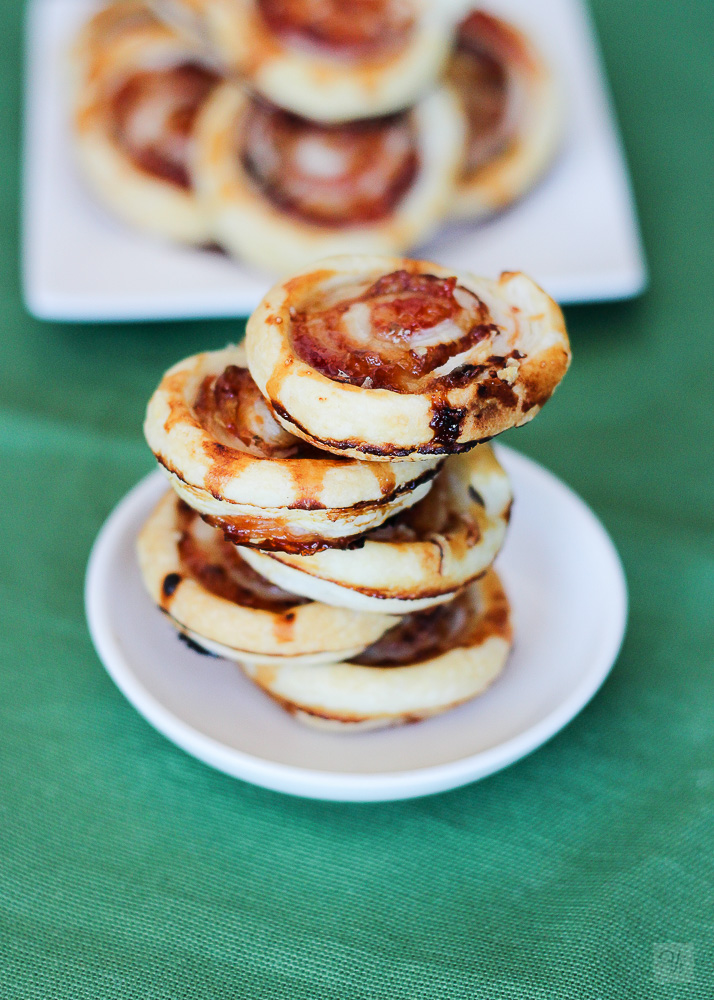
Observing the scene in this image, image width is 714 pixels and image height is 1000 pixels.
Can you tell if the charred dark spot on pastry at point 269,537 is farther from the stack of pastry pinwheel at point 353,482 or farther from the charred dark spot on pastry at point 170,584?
the charred dark spot on pastry at point 170,584

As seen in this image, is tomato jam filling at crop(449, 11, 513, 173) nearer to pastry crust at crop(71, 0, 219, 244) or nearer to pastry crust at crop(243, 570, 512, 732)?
pastry crust at crop(71, 0, 219, 244)

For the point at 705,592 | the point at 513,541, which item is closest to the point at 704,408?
the point at 705,592

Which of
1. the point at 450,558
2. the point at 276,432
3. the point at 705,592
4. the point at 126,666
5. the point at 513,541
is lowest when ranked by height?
the point at 705,592

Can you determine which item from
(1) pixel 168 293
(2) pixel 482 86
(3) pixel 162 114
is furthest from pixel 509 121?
(1) pixel 168 293

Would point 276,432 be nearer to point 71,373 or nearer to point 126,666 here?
point 126,666

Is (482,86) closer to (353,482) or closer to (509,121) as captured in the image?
(509,121)
